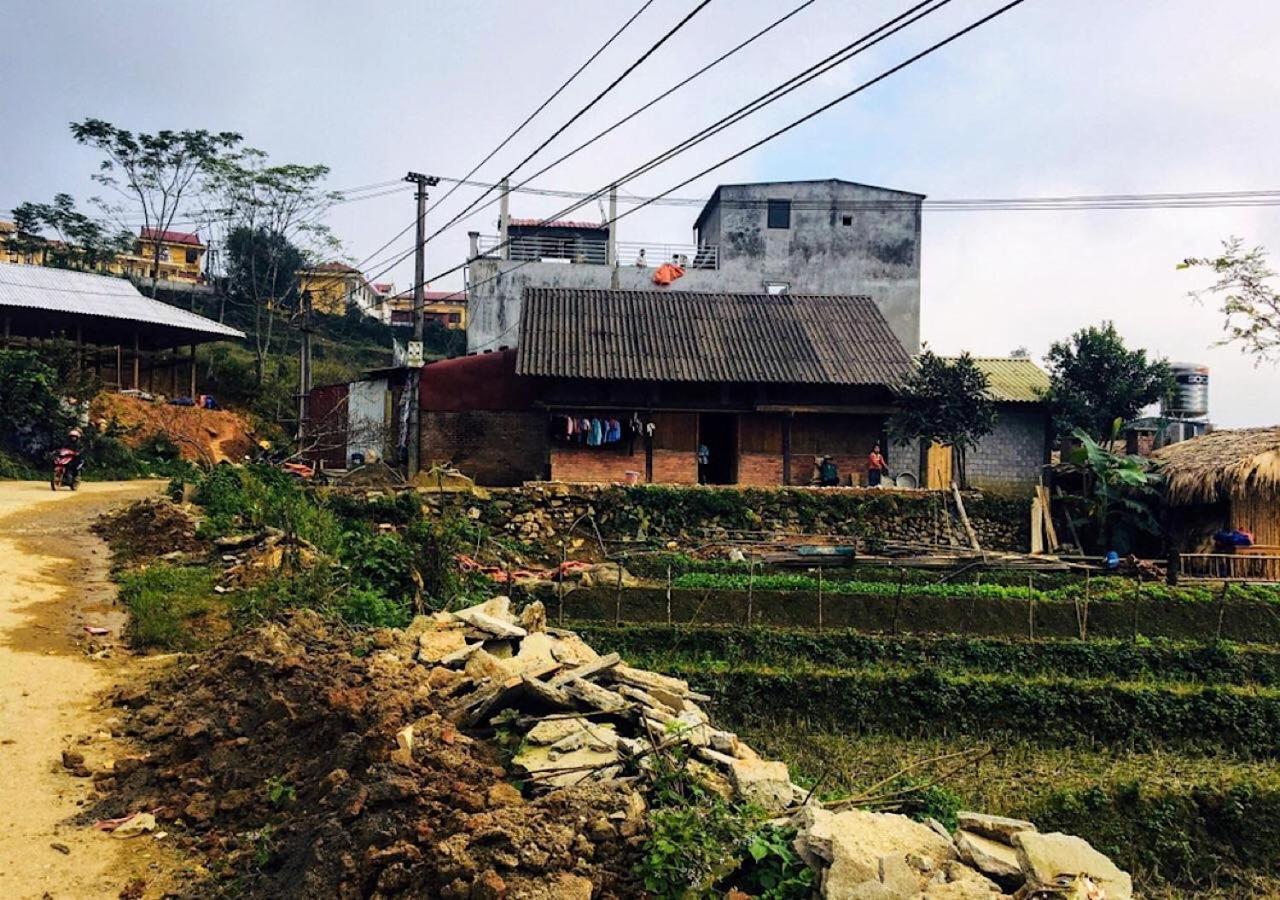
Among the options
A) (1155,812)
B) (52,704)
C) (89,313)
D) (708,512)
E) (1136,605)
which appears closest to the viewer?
(52,704)

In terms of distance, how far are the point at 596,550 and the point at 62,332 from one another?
65.7 ft

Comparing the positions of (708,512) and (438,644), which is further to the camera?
(708,512)

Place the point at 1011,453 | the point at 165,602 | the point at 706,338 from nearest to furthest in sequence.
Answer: the point at 165,602, the point at 706,338, the point at 1011,453

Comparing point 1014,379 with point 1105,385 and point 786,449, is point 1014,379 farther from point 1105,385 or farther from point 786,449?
point 786,449

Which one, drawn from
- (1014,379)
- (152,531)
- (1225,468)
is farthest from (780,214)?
(152,531)

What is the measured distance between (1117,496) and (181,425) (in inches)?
1047

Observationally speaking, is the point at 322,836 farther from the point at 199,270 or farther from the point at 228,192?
the point at 199,270

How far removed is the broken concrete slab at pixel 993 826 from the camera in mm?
6344

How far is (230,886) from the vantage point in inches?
227

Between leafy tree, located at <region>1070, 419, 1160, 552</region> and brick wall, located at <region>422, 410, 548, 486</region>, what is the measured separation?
43.2ft

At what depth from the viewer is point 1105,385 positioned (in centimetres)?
2616

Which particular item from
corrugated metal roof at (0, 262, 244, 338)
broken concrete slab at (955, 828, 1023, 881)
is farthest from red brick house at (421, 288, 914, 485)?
broken concrete slab at (955, 828, 1023, 881)

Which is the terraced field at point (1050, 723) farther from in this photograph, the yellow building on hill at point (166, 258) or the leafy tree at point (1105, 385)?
the yellow building on hill at point (166, 258)

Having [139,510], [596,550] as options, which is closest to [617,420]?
[596,550]
